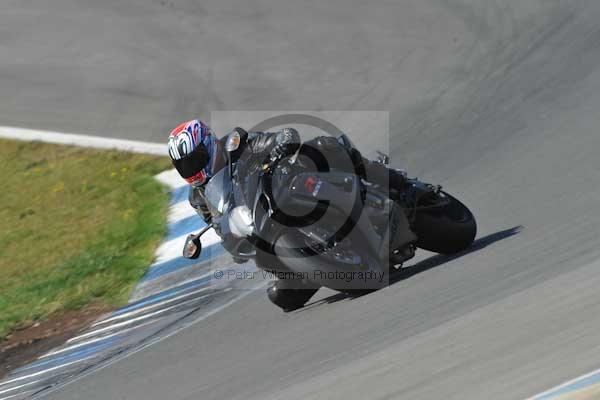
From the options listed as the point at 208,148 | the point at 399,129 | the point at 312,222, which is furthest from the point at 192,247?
the point at 399,129

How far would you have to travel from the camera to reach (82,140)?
13500 millimetres

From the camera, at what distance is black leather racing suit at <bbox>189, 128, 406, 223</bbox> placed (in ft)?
23.0

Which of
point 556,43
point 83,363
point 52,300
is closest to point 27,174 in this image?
point 52,300

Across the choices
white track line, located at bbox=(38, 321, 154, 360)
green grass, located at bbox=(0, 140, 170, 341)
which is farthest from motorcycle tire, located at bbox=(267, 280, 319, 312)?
green grass, located at bbox=(0, 140, 170, 341)

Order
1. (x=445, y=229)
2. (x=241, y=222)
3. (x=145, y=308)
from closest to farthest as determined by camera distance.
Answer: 1. (x=241, y=222)
2. (x=445, y=229)
3. (x=145, y=308)

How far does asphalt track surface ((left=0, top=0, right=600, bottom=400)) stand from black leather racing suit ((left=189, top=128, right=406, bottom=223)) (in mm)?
723

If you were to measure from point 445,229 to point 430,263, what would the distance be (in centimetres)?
29

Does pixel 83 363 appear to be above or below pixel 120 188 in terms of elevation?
below

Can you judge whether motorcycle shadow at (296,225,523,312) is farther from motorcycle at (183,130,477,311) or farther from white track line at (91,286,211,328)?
white track line at (91,286,211,328)

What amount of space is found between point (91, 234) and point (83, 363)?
11.4ft

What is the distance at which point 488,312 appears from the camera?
5359mm

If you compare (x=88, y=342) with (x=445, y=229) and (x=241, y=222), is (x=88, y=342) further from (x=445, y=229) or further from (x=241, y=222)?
(x=445, y=229)

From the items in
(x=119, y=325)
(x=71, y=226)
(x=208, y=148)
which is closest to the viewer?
(x=208, y=148)

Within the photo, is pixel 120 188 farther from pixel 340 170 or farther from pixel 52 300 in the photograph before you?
pixel 340 170
